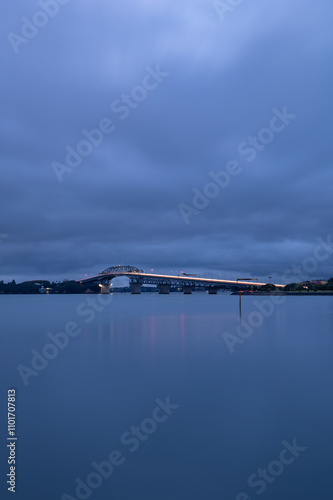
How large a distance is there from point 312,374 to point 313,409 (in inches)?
266

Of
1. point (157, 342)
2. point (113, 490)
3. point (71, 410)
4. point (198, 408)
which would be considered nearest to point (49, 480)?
point (113, 490)

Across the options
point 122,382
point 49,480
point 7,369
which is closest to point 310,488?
point 49,480

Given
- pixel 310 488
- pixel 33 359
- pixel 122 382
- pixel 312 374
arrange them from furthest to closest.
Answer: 1. pixel 33 359
2. pixel 312 374
3. pixel 122 382
4. pixel 310 488

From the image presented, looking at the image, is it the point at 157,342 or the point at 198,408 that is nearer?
the point at 198,408

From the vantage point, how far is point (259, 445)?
1106cm

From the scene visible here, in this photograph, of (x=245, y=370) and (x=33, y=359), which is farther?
(x=33, y=359)

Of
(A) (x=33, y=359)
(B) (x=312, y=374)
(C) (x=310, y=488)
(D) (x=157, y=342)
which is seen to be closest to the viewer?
(C) (x=310, y=488)

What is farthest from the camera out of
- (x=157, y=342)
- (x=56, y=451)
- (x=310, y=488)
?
(x=157, y=342)

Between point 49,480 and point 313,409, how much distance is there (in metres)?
9.72

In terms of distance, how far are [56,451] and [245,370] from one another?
13.5m

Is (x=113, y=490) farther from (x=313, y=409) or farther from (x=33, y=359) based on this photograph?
(x=33, y=359)

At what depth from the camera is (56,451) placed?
10.7 metres

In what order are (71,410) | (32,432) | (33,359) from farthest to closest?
1. (33,359)
2. (71,410)
3. (32,432)

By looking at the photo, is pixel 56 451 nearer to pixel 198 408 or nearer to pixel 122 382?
pixel 198 408
